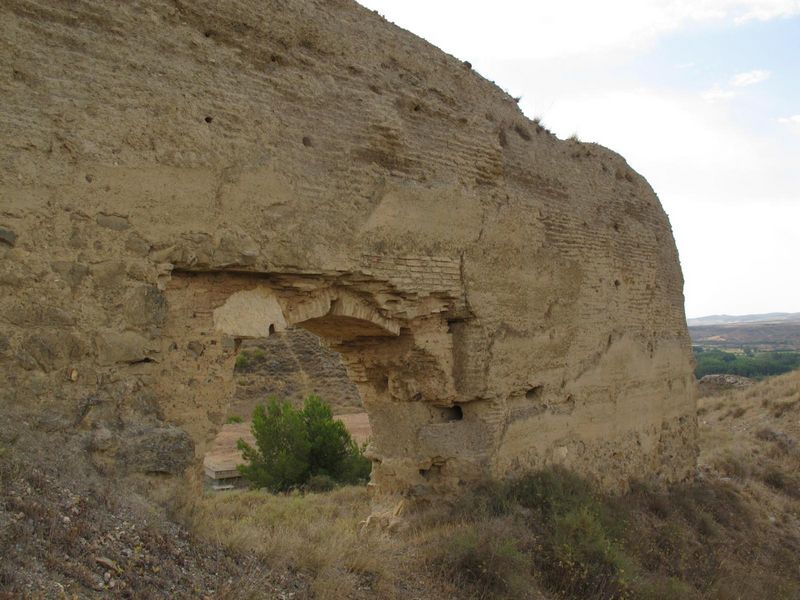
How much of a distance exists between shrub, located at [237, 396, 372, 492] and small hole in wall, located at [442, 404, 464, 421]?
375 centimetres

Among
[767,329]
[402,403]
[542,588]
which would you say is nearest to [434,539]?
[542,588]

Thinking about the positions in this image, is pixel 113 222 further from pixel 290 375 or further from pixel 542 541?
pixel 290 375

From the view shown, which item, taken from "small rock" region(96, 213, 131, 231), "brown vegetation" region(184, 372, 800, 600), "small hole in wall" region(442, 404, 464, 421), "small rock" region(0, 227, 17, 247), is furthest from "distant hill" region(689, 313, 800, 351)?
"small rock" region(0, 227, 17, 247)

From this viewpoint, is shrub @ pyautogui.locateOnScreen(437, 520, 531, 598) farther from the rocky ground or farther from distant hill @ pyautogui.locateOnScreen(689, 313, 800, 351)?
distant hill @ pyautogui.locateOnScreen(689, 313, 800, 351)

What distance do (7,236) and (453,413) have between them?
392 cm

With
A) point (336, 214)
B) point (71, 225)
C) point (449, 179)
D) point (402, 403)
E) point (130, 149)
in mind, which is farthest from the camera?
point (402, 403)

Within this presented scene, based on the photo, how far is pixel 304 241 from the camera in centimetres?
459

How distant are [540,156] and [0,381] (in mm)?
5182

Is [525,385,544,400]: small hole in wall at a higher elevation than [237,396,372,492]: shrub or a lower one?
higher

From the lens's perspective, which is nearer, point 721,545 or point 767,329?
point 721,545

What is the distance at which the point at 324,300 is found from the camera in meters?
4.92

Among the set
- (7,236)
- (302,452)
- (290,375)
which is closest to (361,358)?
(7,236)

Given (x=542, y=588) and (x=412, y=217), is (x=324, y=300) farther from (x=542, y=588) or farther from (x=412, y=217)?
(x=542, y=588)

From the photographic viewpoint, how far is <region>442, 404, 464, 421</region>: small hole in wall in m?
6.13
